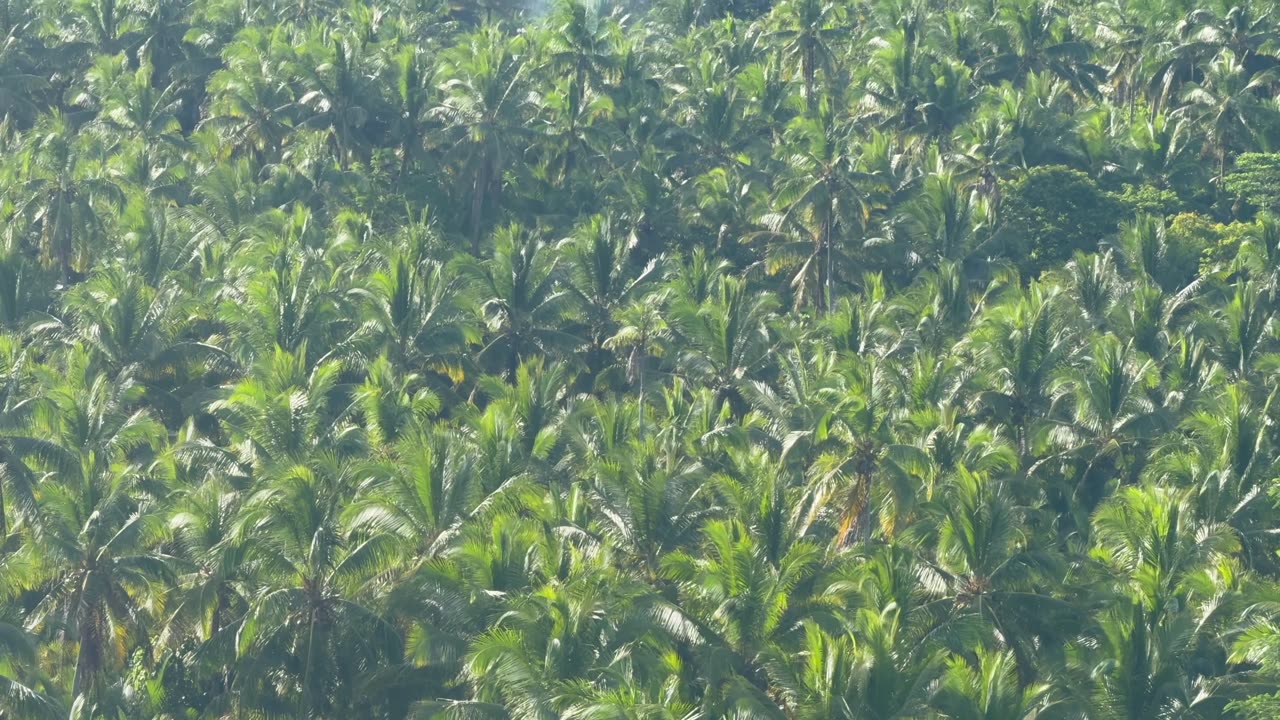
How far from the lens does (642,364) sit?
4100 centimetres

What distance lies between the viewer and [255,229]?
45781 millimetres

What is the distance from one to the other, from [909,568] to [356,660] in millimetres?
8481

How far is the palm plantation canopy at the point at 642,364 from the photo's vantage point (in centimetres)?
A: 2555

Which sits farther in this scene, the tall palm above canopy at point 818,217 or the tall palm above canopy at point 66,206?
the tall palm above canopy at point 66,206

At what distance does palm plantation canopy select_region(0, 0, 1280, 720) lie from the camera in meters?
25.5

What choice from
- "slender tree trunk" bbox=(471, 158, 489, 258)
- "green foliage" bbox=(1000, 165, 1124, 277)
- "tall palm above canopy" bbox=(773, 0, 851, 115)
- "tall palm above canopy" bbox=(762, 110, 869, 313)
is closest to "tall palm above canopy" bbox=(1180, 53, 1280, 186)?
"green foliage" bbox=(1000, 165, 1124, 277)

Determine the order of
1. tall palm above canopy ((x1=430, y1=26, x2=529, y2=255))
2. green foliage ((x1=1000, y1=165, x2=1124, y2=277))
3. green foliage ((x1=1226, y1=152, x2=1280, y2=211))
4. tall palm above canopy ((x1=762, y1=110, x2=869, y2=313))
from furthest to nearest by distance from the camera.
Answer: tall palm above canopy ((x1=430, y1=26, x2=529, y2=255)), green foliage ((x1=1226, y1=152, x2=1280, y2=211)), green foliage ((x1=1000, y1=165, x2=1124, y2=277)), tall palm above canopy ((x1=762, y1=110, x2=869, y2=313))

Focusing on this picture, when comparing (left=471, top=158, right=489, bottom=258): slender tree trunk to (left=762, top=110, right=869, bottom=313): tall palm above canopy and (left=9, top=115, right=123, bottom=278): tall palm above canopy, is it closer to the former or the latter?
(left=762, top=110, right=869, bottom=313): tall palm above canopy

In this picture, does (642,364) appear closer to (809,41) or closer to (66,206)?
(66,206)

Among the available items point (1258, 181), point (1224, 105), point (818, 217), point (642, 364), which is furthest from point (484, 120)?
point (1224, 105)

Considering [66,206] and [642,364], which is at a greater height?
[66,206]

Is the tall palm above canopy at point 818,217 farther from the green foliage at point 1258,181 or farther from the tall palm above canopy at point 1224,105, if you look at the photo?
the tall palm above canopy at point 1224,105

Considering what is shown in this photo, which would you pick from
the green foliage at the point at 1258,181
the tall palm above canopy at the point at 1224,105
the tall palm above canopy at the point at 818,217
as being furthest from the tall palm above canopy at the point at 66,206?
the tall palm above canopy at the point at 1224,105

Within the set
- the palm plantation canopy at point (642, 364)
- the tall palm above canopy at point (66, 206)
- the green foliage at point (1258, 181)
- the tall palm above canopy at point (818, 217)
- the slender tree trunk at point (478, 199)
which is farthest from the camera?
the slender tree trunk at point (478, 199)
